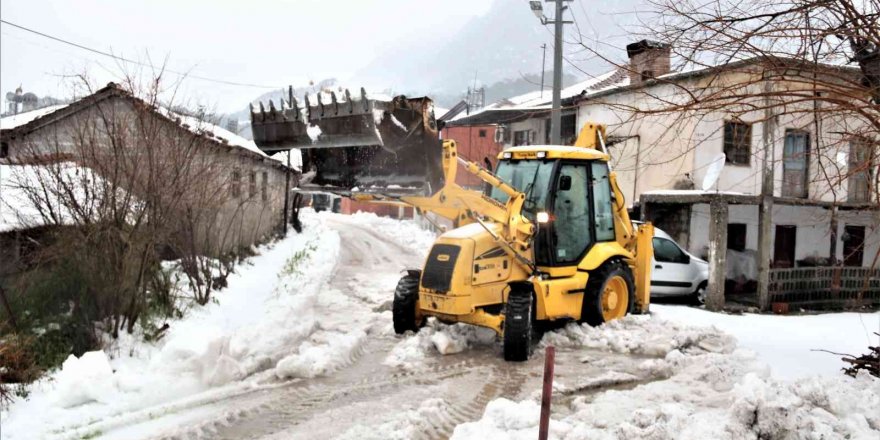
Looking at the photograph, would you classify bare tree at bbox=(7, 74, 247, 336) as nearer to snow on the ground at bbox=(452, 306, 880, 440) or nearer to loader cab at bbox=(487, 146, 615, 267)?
loader cab at bbox=(487, 146, 615, 267)

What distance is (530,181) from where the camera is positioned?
9.30 m

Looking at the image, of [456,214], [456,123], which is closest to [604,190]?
[456,214]

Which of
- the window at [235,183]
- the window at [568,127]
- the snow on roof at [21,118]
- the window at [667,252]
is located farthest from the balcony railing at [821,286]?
the snow on roof at [21,118]

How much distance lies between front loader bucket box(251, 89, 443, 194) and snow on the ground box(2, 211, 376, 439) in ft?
6.92

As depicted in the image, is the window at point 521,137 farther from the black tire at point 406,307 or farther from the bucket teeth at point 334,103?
the bucket teeth at point 334,103

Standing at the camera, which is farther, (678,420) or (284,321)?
(284,321)

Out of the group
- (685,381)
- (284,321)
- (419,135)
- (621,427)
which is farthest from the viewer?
(284,321)

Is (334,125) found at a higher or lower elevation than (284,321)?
higher

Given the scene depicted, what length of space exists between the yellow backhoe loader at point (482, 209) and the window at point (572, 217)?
0.02m

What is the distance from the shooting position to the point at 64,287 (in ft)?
26.6

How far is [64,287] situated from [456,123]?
19.2m

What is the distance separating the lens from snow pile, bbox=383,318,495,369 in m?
8.05

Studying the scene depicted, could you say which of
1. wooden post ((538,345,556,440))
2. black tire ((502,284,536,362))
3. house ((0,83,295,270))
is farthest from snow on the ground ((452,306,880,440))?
house ((0,83,295,270))

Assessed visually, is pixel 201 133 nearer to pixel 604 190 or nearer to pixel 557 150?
pixel 557 150
